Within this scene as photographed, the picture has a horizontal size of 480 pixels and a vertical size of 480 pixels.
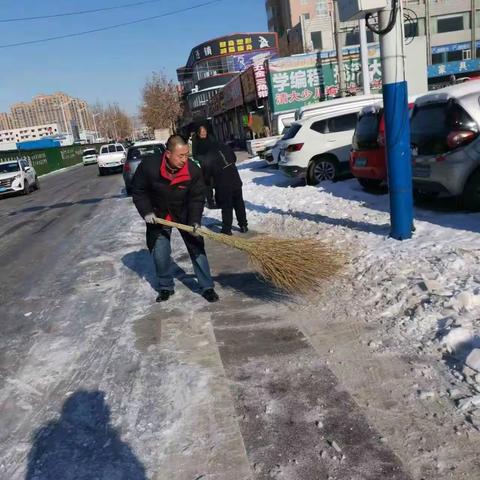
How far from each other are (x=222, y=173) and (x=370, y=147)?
2967mm

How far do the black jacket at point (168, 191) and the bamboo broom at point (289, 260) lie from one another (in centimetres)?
19

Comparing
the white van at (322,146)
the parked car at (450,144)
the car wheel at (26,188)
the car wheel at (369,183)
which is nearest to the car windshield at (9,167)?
the car wheel at (26,188)

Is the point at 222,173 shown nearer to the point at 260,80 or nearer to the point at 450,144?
the point at 450,144

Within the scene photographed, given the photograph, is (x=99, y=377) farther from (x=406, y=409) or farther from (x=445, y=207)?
(x=445, y=207)

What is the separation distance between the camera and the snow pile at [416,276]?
11.6 feet

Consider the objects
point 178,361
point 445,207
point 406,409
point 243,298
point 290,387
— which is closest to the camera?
point 406,409

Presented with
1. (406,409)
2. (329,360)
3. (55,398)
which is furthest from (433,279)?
(55,398)

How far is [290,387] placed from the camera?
10.9 feet

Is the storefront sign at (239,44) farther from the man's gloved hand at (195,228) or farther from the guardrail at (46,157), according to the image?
the man's gloved hand at (195,228)

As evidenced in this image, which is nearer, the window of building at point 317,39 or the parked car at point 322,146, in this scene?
the parked car at point 322,146

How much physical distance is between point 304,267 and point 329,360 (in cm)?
126

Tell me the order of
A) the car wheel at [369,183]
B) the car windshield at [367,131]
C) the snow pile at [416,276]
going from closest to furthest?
the snow pile at [416,276]
the car windshield at [367,131]
the car wheel at [369,183]

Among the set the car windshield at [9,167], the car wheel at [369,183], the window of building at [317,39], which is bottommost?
the car wheel at [369,183]

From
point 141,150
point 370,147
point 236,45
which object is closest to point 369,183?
point 370,147
